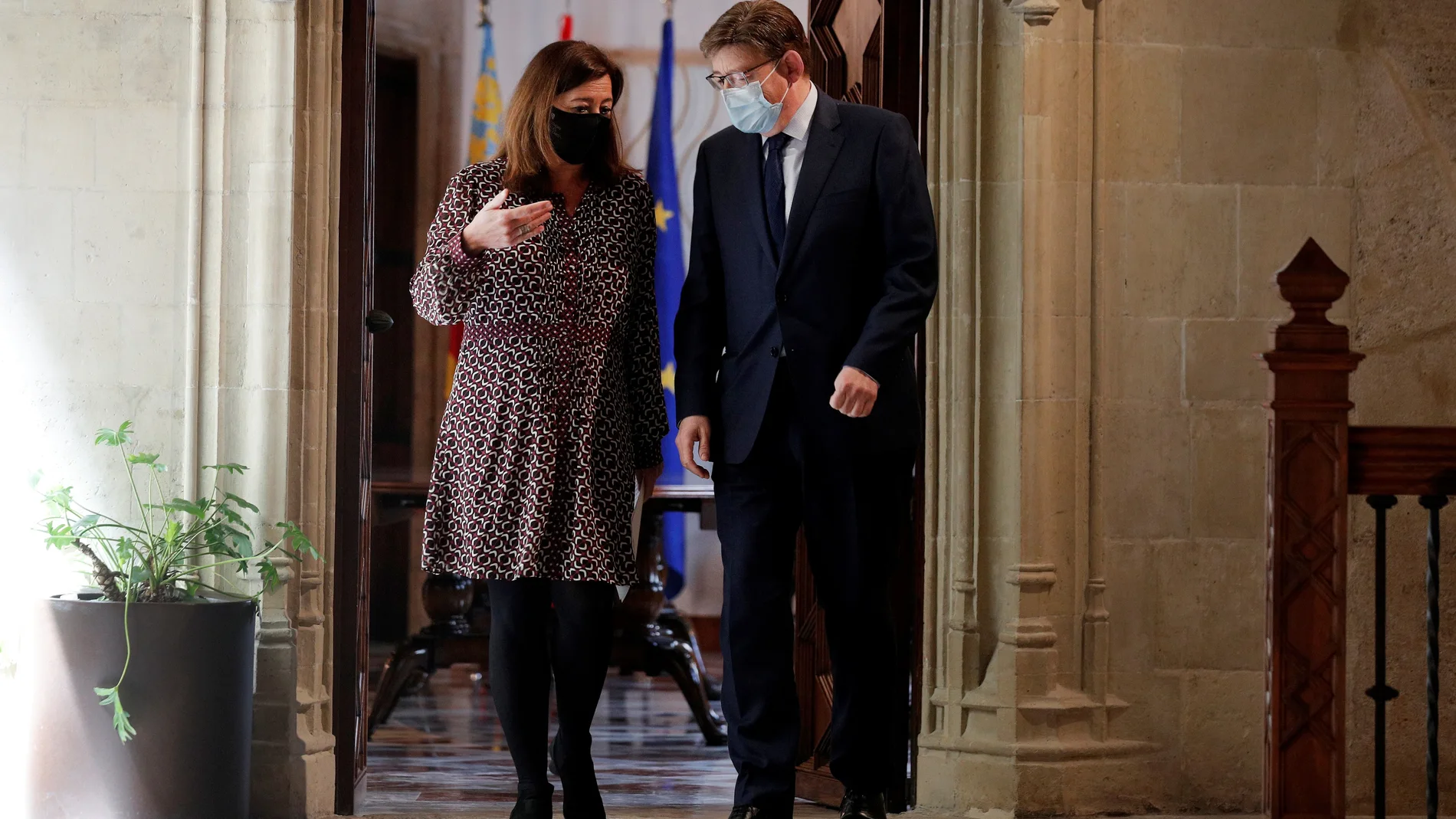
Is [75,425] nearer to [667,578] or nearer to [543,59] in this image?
[543,59]

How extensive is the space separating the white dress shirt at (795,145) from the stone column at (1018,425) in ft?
2.66

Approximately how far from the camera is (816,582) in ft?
9.04

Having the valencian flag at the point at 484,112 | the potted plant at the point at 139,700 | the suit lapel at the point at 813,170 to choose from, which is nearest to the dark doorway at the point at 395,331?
the valencian flag at the point at 484,112

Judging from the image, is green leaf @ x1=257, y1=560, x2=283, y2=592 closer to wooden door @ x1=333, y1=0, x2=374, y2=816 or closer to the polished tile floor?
wooden door @ x1=333, y1=0, x2=374, y2=816

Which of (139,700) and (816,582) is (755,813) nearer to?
(816,582)

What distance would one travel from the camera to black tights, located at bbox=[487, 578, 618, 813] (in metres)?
2.74

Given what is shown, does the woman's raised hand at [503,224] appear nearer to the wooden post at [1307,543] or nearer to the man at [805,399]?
the man at [805,399]

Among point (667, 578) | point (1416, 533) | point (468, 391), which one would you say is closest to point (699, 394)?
point (468, 391)

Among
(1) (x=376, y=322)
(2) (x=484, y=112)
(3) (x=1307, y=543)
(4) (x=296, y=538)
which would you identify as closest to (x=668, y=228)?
(2) (x=484, y=112)

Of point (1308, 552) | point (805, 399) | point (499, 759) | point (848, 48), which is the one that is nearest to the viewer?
point (1308, 552)

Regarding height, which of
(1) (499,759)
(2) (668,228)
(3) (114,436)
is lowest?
(1) (499,759)

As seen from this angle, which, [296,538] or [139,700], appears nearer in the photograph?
[139,700]

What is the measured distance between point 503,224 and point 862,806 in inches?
49.5

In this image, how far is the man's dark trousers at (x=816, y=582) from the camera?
2.70m
